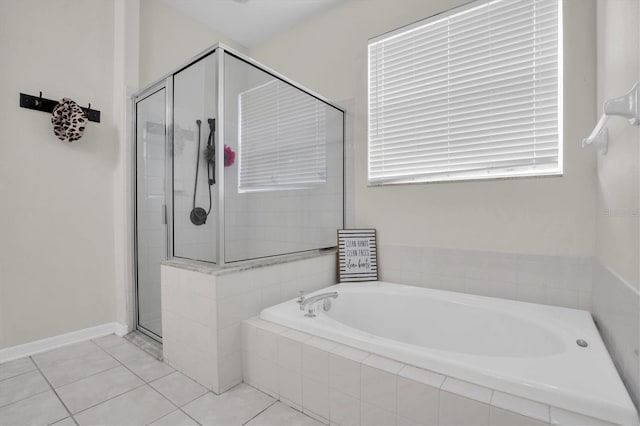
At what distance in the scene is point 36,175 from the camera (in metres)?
2.05

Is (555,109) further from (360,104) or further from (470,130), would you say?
(360,104)

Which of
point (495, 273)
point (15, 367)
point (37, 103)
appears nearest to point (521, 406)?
point (495, 273)

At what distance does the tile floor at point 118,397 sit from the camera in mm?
1366

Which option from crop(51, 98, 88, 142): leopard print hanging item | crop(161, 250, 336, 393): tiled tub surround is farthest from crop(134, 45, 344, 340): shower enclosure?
crop(51, 98, 88, 142): leopard print hanging item

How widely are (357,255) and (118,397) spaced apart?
5.56 feet

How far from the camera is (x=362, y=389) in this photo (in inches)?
47.0

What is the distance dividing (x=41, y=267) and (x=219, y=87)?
178cm

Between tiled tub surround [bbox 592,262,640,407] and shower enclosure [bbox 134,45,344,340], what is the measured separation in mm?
1651

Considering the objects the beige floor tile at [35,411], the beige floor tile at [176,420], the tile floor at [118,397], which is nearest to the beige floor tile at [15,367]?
the tile floor at [118,397]

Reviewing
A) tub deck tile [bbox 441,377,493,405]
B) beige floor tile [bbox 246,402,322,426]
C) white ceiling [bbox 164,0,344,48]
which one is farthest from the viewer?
white ceiling [bbox 164,0,344,48]

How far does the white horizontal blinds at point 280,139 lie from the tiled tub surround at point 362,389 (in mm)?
970

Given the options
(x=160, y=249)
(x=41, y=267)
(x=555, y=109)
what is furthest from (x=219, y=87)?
(x=555, y=109)

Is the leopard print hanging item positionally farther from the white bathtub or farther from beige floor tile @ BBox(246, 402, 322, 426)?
beige floor tile @ BBox(246, 402, 322, 426)

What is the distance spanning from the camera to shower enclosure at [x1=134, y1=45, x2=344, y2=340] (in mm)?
1727
